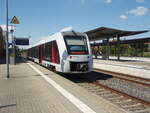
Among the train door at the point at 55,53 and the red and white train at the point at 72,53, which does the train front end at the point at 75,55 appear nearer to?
the red and white train at the point at 72,53

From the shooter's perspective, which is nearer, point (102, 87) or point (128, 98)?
point (128, 98)

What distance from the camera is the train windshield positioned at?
10.5m

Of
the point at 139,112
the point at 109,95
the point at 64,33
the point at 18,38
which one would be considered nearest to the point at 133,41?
the point at 64,33

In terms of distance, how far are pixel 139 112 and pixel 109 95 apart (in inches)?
87.6

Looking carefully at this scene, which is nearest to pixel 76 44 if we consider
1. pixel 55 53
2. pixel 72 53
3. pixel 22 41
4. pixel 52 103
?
pixel 72 53

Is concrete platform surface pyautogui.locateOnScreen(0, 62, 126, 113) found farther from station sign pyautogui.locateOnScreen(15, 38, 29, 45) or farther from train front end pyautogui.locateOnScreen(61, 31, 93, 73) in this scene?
station sign pyautogui.locateOnScreen(15, 38, 29, 45)

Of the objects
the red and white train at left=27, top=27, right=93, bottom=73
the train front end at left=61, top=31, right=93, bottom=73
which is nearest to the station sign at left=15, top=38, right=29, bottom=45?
the red and white train at left=27, top=27, right=93, bottom=73

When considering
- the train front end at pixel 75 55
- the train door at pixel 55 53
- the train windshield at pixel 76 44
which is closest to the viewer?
the train front end at pixel 75 55

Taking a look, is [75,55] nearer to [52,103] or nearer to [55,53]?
[55,53]

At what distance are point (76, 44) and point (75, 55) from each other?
2.74 ft

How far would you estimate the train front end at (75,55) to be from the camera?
1022cm

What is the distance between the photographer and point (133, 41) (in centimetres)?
2920

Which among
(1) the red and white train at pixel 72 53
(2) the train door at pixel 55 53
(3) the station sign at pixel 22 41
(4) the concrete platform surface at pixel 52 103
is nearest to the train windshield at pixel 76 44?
(1) the red and white train at pixel 72 53

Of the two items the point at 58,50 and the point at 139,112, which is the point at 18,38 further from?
the point at 139,112
